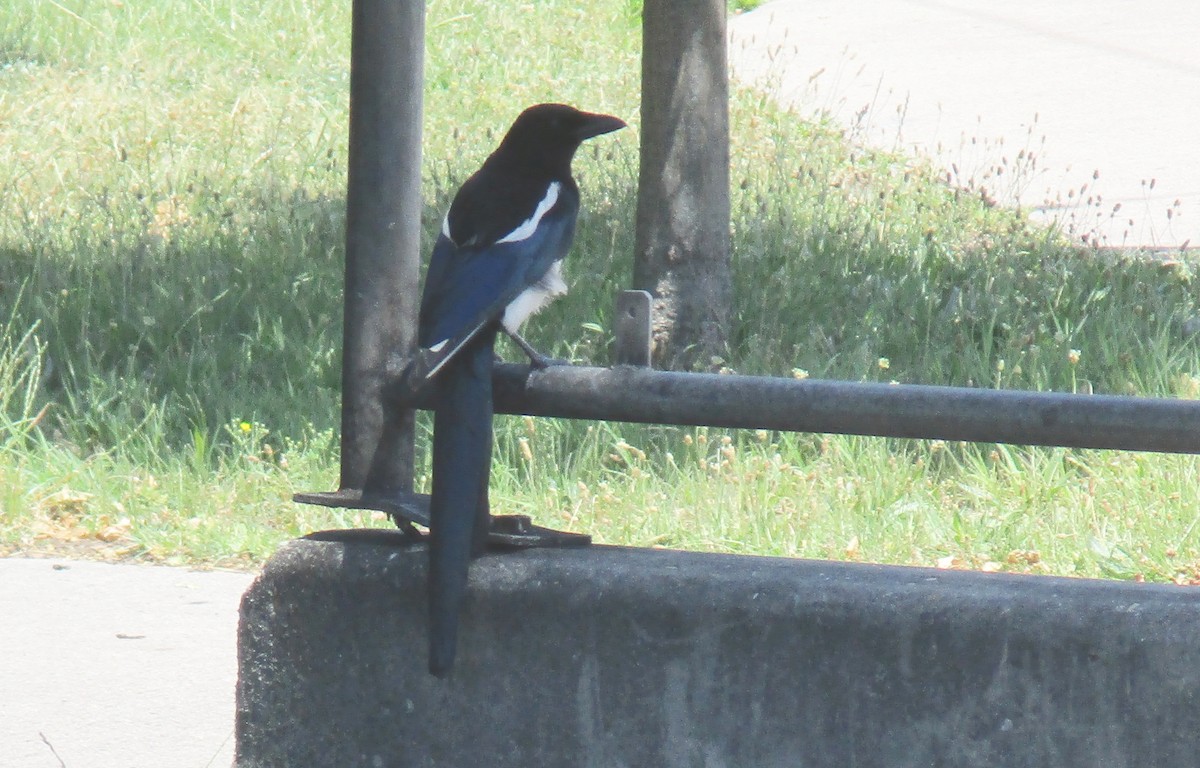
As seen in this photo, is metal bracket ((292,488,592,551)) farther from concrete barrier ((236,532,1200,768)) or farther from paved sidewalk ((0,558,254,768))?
paved sidewalk ((0,558,254,768))

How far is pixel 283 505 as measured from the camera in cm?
448

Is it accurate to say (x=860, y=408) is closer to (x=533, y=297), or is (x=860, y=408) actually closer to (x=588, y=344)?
(x=533, y=297)

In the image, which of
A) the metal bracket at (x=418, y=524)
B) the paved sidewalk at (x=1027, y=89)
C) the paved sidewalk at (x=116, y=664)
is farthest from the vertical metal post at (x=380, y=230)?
the paved sidewalk at (x=1027, y=89)

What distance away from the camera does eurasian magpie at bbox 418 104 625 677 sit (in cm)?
221

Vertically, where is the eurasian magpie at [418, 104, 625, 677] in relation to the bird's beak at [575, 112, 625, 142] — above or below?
below

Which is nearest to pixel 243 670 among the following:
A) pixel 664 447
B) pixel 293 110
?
pixel 664 447

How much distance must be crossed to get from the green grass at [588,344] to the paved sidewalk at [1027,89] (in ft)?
1.82

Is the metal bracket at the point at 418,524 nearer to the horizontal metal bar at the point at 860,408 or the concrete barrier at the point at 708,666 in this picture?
the concrete barrier at the point at 708,666

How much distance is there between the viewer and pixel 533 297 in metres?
2.73

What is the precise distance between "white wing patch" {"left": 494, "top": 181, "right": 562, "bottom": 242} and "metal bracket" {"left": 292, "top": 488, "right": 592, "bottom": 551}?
49 centimetres

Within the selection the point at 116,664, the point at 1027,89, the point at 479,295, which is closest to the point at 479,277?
the point at 479,295

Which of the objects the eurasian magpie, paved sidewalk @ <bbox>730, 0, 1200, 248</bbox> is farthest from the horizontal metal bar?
paved sidewalk @ <bbox>730, 0, 1200, 248</bbox>

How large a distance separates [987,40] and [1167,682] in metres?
11.1

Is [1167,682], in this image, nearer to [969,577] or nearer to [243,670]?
[969,577]
